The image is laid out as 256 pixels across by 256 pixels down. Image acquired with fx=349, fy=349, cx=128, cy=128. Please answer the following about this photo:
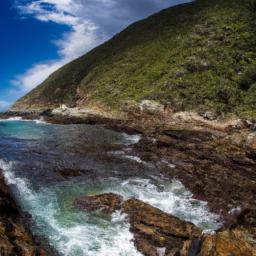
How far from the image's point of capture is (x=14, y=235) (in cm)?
1903

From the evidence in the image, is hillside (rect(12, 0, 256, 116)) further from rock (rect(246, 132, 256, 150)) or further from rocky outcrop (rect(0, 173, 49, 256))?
rocky outcrop (rect(0, 173, 49, 256))

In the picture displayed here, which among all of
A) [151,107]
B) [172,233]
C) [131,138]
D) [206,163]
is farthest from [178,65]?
[172,233]

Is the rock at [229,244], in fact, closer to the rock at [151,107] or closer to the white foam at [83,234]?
the white foam at [83,234]

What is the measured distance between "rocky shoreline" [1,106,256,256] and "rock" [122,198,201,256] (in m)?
0.09

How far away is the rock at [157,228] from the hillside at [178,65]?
37.3 metres

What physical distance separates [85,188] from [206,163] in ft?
43.9

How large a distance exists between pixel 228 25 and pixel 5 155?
65.9 m

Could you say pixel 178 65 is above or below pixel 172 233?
above

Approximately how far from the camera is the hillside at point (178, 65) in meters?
67.1

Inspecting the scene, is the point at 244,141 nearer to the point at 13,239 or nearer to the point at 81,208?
the point at 81,208

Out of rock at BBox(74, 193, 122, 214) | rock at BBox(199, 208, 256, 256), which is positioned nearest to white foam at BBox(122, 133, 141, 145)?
rock at BBox(74, 193, 122, 214)

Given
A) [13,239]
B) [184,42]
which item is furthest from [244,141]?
[184,42]

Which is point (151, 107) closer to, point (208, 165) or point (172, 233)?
point (208, 165)

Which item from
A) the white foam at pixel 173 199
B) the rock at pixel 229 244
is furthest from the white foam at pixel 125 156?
the rock at pixel 229 244
